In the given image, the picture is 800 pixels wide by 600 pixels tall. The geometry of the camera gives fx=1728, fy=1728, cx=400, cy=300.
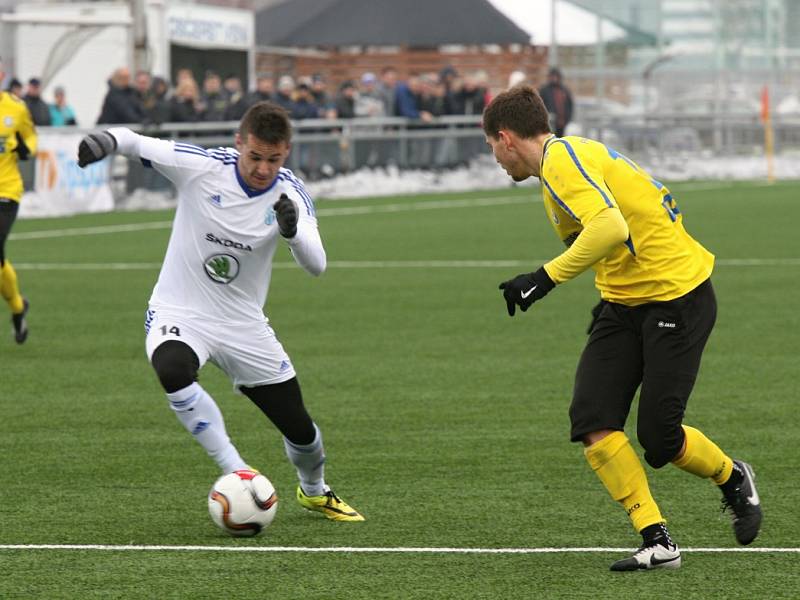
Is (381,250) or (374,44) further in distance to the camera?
(374,44)

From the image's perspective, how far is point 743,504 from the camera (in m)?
6.84

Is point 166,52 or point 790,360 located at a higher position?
point 166,52

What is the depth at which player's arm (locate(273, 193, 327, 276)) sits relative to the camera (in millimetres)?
6746

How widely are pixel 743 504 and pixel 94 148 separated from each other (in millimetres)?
2965

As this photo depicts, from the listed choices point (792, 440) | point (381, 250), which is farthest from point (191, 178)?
point (381, 250)

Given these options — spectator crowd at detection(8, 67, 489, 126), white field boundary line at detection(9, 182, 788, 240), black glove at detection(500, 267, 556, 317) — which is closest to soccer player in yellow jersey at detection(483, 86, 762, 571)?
black glove at detection(500, 267, 556, 317)

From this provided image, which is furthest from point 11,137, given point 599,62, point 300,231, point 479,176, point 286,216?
point 599,62

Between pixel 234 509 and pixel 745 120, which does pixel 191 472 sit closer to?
pixel 234 509

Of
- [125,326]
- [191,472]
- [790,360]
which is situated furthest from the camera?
[125,326]

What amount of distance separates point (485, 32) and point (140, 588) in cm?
3875

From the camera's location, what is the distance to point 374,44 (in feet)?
145

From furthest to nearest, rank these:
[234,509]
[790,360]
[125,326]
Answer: [125,326]
[790,360]
[234,509]

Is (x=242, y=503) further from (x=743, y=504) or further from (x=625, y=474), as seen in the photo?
(x=743, y=504)

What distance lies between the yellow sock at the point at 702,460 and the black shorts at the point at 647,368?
0.34ft
